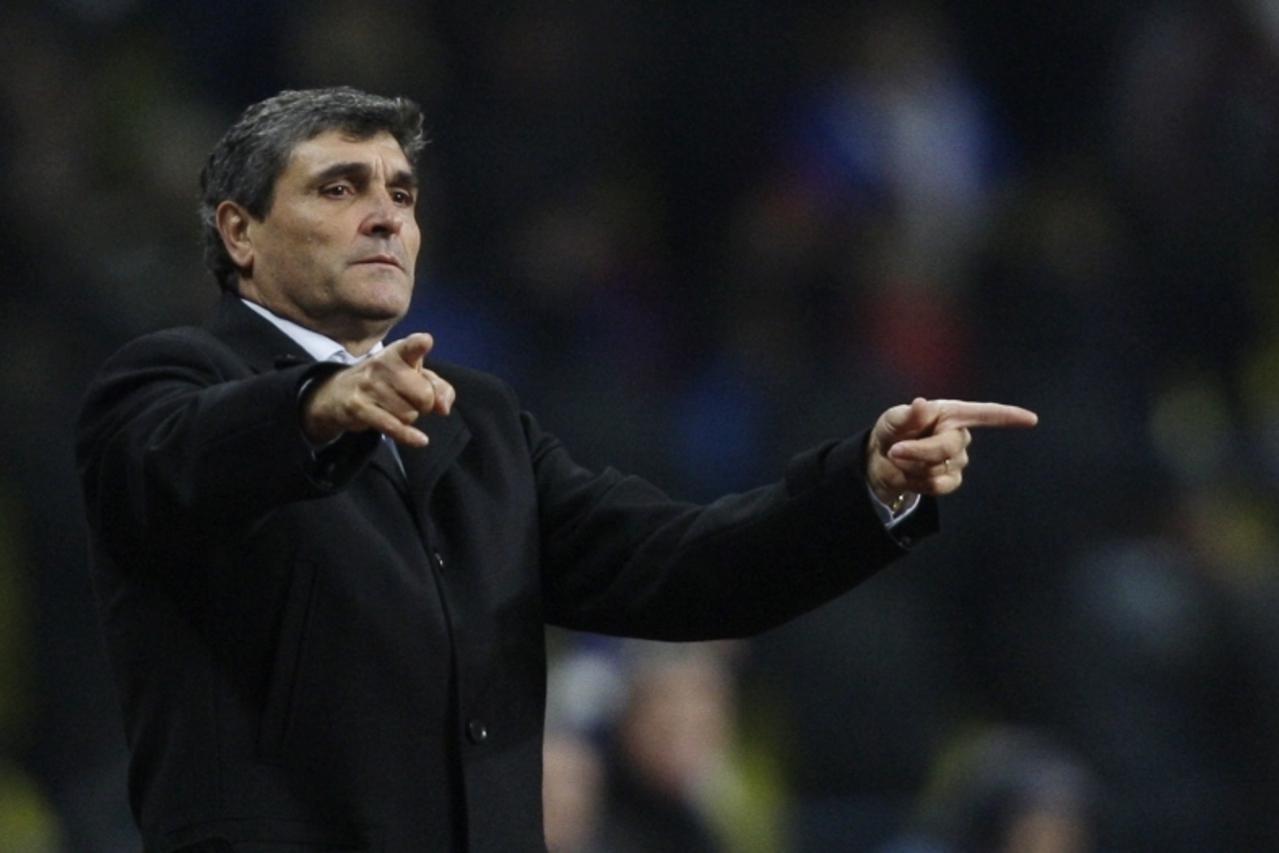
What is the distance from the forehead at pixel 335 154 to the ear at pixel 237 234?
0.08 metres

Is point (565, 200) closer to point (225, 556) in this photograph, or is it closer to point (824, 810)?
point (824, 810)

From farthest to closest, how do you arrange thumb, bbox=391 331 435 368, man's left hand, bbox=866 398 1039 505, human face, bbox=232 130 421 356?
human face, bbox=232 130 421 356 → man's left hand, bbox=866 398 1039 505 → thumb, bbox=391 331 435 368

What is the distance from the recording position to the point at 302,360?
110 inches

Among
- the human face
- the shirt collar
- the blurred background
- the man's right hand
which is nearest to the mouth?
the human face

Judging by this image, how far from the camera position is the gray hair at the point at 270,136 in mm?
3004

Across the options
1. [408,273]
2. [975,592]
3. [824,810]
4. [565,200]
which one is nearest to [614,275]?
[565,200]

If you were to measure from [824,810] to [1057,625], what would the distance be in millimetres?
837

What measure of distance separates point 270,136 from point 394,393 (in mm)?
783

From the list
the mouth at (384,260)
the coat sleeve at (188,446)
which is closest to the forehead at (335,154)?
the mouth at (384,260)

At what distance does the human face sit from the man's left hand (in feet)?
2.01

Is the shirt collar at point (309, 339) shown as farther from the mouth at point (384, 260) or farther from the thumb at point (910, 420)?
the thumb at point (910, 420)

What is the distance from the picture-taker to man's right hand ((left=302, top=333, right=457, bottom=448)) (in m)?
2.32

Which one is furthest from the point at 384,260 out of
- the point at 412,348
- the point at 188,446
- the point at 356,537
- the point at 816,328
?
the point at 816,328

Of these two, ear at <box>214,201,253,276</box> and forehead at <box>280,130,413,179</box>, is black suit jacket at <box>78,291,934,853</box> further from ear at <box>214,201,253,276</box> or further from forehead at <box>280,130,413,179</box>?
forehead at <box>280,130,413,179</box>
